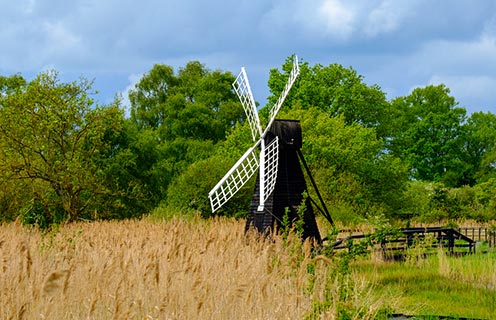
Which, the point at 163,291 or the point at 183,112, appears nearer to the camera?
the point at 163,291

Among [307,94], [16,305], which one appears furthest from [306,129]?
[16,305]

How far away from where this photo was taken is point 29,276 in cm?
705

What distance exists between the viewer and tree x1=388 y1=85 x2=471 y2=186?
5056 centimetres

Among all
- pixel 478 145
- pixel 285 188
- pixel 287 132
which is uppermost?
pixel 478 145

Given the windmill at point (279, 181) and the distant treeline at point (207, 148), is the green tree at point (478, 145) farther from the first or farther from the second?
the windmill at point (279, 181)

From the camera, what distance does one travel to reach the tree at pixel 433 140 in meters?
50.6

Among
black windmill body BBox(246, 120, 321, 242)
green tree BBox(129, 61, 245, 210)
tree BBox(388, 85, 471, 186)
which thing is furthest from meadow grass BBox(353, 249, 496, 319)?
tree BBox(388, 85, 471, 186)

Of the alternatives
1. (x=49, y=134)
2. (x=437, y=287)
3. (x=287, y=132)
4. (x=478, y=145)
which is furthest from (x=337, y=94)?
(x=437, y=287)

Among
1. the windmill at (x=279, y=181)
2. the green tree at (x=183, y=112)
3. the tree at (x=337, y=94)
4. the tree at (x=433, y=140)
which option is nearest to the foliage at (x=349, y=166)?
the tree at (x=337, y=94)

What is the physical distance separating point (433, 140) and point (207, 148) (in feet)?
65.4

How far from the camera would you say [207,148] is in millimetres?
41281

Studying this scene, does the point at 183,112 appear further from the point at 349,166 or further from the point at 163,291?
the point at 163,291

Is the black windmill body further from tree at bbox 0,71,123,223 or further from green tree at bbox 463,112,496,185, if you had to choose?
green tree at bbox 463,112,496,185

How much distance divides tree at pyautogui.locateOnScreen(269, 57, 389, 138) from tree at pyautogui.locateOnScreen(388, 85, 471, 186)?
686cm
